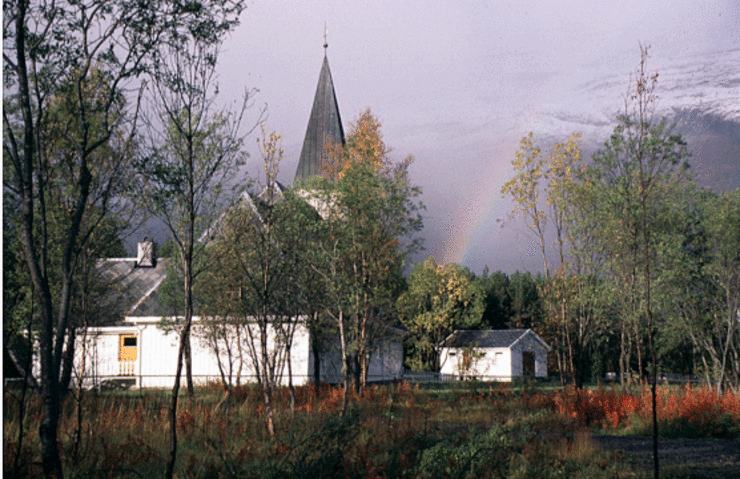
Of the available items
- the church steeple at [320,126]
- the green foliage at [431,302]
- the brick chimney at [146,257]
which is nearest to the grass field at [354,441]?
the brick chimney at [146,257]

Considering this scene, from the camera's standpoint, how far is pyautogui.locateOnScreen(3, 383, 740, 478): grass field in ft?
23.1

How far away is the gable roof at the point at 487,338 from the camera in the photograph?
138ft

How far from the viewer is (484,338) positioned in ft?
144

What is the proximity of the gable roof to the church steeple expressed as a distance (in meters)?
15.3

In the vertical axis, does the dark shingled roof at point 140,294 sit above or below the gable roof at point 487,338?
above

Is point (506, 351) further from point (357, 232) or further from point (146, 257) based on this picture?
point (357, 232)

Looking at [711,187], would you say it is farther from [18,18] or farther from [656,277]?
[18,18]

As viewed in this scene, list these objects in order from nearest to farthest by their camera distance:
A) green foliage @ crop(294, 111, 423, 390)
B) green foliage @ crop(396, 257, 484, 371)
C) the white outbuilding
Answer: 1. green foliage @ crop(294, 111, 423, 390)
2. green foliage @ crop(396, 257, 484, 371)
3. the white outbuilding

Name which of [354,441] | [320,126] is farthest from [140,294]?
[354,441]

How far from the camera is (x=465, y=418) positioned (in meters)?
14.0

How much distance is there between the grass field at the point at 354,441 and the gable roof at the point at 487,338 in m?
27.8

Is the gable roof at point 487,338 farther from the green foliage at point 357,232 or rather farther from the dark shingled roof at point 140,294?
the green foliage at point 357,232

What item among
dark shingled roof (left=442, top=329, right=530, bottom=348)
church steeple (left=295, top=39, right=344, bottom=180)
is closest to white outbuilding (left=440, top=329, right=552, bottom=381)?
dark shingled roof (left=442, top=329, right=530, bottom=348)

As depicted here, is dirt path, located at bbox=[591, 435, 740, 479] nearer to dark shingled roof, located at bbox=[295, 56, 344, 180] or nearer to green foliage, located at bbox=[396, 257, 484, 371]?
green foliage, located at bbox=[396, 257, 484, 371]
